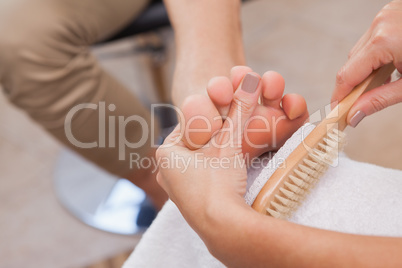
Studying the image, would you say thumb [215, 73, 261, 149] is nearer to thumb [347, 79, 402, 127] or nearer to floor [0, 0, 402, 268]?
thumb [347, 79, 402, 127]

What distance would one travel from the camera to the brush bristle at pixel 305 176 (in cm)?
39

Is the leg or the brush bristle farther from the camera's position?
the leg

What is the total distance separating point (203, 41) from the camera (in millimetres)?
598

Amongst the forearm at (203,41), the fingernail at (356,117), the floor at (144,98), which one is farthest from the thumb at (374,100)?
the floor at (144,98)

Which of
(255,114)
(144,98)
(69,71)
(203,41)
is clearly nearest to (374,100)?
(255,114)

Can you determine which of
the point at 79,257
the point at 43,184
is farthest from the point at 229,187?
the point at 43,184

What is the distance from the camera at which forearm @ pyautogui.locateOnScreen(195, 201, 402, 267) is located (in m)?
0.31

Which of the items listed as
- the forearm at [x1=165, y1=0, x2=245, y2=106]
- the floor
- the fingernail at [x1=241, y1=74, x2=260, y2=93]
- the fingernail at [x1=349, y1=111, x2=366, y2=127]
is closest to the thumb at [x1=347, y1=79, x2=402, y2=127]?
the fingernail at [x1=349, y1=111, x2=366, y2=127]

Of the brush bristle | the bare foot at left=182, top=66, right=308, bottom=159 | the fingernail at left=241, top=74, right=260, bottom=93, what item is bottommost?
the brush bristle

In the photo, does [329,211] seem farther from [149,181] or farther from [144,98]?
[144,98]

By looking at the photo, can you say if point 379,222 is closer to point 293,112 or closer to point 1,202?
point 293,112

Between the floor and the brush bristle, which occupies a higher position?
the brush bristle

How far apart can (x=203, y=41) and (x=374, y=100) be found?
26 cm

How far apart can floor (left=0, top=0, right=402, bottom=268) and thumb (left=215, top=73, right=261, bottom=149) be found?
417mm
